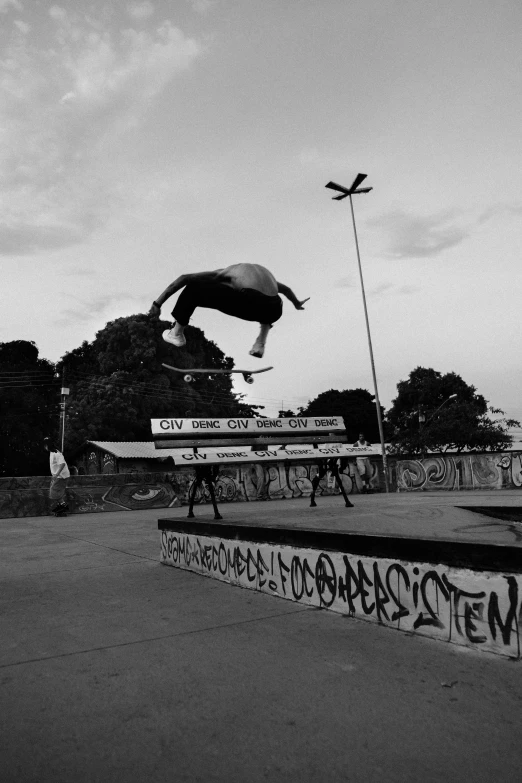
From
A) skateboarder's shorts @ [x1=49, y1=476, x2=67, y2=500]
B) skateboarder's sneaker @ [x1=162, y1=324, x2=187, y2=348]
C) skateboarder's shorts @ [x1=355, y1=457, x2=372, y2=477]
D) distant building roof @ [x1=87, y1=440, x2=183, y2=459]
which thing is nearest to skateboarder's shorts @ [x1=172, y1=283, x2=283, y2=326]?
skateboarder's sneaker @ [x1=162, y1=324, x2=187, y2=348]

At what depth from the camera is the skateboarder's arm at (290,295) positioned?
233 inches

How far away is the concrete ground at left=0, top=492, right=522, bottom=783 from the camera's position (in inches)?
84.8

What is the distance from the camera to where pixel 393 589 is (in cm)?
392

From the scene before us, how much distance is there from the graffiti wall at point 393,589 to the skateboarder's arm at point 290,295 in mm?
2622

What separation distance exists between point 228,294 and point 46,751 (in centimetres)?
392

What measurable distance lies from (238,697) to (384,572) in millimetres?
1576

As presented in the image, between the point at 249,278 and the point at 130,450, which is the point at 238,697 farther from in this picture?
the point at 130,450

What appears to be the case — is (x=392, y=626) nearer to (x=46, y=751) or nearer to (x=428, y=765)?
(x=428, y=765)

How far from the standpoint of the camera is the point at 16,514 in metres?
16.0

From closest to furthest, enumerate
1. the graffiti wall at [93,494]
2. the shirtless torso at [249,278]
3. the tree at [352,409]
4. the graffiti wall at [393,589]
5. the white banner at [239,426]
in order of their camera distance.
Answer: the graffiti wall at [393,589] < the shirtless torso at [249,278] < the white banner at [239,426] < the graffiti wall at [93,494] < the tree at [352,409]

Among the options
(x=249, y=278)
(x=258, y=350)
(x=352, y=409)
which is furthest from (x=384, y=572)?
(x=352, y=409)

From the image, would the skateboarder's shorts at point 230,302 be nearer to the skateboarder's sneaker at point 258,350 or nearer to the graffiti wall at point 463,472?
the skateboarder's sneaker at point 258,350

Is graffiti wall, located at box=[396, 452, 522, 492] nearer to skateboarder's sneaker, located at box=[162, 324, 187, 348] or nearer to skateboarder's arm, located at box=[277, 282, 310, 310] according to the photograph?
skateboarder's arm, located at box=[277, 282, 310, 310]

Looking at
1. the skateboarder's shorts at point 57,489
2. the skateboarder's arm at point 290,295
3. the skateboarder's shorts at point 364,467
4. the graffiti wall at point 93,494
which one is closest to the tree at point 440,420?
the skateboarder's shorts at point 364,467
